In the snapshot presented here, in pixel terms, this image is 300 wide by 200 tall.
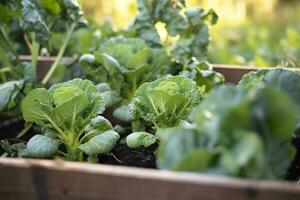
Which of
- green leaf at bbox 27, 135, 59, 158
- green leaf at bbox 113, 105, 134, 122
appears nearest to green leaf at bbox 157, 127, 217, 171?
green leaf at bbox 27, 135, 59, 158

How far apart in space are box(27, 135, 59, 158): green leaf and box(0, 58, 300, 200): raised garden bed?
26cm

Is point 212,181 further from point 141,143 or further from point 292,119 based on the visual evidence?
point 141,143

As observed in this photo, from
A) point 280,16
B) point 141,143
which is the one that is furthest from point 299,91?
point 280,16

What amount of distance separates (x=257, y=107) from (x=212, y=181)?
141 mm

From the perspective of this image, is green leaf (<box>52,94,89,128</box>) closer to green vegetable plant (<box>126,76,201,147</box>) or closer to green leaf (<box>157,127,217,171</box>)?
green vegetable plant (<box>126,76,201,147</box>)

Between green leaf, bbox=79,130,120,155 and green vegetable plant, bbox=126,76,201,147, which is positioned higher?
green vegetable plant, bbox=126,76,201,147

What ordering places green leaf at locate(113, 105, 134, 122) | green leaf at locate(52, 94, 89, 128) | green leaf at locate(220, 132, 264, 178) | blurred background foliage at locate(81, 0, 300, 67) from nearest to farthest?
green leaf at locate(220, 132, 264, 178)
green leaf at locate(52, 94, 89, 128)
green leaf at locate(113, 105, 134, 122)
blurred background foliage at locate(81, 0, 300, 67)

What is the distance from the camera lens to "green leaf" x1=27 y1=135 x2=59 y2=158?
120cm

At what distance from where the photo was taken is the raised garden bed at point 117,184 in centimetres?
75

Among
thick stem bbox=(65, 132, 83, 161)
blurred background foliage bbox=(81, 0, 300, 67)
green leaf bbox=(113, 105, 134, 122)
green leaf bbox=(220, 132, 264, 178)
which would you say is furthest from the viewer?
blurred background foliage bbox=(81, 0, 300, 67)

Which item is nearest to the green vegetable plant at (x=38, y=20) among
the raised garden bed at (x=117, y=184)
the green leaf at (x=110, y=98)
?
the green leaf at (x=110, y=98)

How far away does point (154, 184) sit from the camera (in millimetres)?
801

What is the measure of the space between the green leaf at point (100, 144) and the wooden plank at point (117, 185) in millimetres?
264

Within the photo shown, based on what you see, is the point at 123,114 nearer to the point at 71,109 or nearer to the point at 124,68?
the point at 124,68
